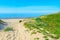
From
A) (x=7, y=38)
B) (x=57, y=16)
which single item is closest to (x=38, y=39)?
(x=7, y=38)

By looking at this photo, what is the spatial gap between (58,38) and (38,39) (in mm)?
1429

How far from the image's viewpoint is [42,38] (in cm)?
1376

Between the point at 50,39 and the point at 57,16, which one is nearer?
the point at 50,39

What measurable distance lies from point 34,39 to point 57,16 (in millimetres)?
12582

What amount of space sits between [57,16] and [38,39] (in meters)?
12.6

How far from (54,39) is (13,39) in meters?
2.77

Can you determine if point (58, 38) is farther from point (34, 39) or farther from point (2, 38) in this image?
point (2, 38)

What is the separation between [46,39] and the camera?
43.2 feet

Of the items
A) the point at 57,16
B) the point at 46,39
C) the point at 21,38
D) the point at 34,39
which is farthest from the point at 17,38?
the point at 57,16

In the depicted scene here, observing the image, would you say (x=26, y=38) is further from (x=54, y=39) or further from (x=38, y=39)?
(x=54, y=39)

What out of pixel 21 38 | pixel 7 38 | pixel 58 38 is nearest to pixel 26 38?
pixel 21 38

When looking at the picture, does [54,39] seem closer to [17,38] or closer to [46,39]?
[46,39]

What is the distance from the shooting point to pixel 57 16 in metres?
25.5

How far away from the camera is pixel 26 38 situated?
13984 mm
